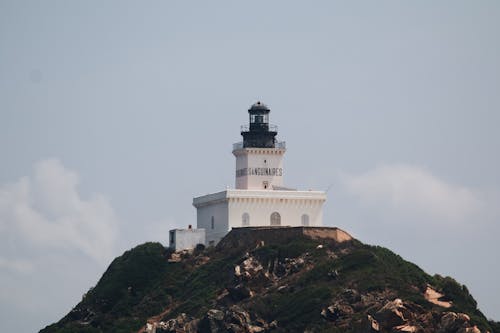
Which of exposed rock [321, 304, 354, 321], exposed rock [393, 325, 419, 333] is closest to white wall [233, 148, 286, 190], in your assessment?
exposed rock [321, 304, 354, 321]

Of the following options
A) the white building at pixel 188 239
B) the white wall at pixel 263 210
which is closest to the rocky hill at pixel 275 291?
the white building at pixel 188 239

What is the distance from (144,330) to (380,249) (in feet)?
54.9

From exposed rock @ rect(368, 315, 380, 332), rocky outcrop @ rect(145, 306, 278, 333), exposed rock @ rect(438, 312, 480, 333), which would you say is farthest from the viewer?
rocky outcrop @ rect(145, 306, 278, 333)

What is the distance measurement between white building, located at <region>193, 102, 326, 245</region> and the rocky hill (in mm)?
2244

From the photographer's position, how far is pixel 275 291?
126 meters

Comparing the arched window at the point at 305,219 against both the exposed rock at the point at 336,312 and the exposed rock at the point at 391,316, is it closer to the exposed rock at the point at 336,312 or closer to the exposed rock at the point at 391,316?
the exposed rock at the point at 336,312

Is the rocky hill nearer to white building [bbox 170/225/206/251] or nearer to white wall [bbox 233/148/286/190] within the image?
white building [bbox 170/225/206/251]

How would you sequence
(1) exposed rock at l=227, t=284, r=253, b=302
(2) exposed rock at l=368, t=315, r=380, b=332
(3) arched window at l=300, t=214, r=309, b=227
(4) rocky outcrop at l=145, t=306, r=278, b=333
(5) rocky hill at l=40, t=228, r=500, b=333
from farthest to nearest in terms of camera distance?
(3) arched window at l=300, t=214, r=309, b=227 < (1) exposed rock at l=227, t=284, r=253, b=302 < (4) rocky outcrop at l=145, t=306, r=278, b=333 < (5) rocky hill at l=40, t=228, r=500, b=333 < (2) exposed rock at l=368, t=315, r=380, b=332

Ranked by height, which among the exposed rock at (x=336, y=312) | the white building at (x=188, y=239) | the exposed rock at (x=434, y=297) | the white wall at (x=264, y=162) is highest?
the white wall at (x=264, y=162)

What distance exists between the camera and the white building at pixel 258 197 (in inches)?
5281

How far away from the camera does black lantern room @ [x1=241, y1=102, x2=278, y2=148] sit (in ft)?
454

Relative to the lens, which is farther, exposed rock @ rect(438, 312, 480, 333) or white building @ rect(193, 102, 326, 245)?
white building @ rect(193, 102, 326, 245)

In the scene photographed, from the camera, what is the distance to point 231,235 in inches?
5221

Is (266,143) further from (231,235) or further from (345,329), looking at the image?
(345,329)
